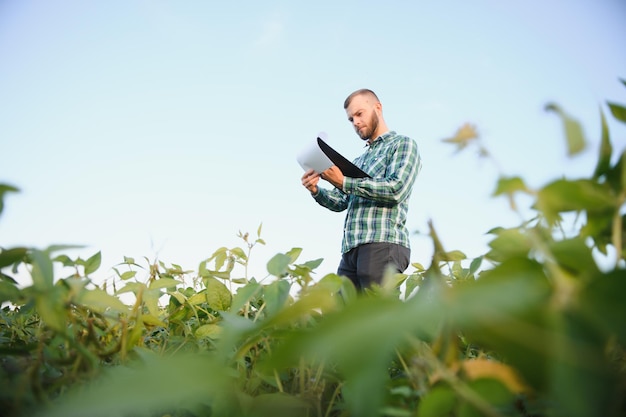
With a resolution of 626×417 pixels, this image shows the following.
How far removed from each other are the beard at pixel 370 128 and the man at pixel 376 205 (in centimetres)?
12

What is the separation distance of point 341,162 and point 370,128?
948mm

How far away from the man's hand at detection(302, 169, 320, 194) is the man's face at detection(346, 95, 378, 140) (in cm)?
67

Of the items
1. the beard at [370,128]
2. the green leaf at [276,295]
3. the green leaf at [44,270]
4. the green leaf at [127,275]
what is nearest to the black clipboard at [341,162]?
the beard at [370,128]

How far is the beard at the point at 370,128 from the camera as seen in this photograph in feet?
9.21

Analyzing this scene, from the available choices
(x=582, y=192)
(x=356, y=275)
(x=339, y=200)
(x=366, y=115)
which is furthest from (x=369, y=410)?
(x=366, y=115)

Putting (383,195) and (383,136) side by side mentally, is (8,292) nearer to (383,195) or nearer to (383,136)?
(383,195)

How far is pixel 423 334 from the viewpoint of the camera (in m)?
0.37

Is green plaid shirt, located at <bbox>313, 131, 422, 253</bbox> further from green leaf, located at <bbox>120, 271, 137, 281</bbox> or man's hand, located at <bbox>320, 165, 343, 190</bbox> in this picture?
green leaf, located at <bbox>120, 271, 137, 281</bbox>

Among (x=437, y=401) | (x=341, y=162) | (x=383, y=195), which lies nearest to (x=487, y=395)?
(x=437, y=401)

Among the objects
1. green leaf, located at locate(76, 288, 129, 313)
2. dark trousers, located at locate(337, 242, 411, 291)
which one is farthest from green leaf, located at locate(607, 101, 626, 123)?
dark trousers, located at locate(337, 242, 411, 291)

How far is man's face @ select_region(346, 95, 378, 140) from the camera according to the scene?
2.79 meters

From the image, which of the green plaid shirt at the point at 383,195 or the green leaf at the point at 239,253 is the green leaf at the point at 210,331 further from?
the green plaid shirt at the point at 383,195

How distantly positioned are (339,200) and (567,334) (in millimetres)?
2580

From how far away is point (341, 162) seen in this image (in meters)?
1.98
